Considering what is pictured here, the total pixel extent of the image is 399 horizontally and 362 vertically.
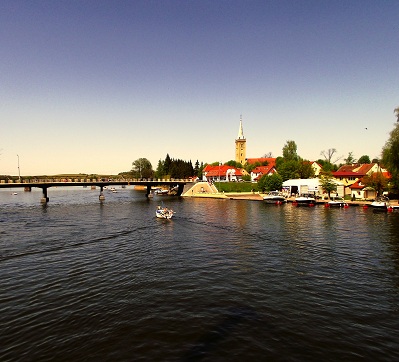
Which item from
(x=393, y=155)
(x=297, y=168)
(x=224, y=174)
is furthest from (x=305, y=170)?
(x=393, y=155)

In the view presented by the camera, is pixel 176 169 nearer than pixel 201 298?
No

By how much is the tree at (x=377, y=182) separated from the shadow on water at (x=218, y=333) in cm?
7650

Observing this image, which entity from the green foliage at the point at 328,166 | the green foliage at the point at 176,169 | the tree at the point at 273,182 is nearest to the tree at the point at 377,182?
the tree at the point at 273,182

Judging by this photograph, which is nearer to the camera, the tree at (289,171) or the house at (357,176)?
the house at (357,176)

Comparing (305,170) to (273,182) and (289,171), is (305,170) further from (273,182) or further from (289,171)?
(273,182)

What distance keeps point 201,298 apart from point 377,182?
253 ft

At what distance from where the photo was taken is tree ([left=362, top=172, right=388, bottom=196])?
77.9 m

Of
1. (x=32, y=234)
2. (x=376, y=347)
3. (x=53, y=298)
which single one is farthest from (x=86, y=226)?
(x=376, y=347)

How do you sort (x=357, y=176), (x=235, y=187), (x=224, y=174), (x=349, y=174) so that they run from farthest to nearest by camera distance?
1. (x=224, y=174)
2. (x=235, y=187)
3. (x=349, y=174)
4. (x=357, y=176)

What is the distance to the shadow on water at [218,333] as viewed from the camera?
14098 mm

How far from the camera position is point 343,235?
40625 mm

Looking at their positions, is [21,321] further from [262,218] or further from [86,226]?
[262,218]

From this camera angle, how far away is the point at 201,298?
20.5 m

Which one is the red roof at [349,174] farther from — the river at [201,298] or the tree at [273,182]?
the river at [201,298]
